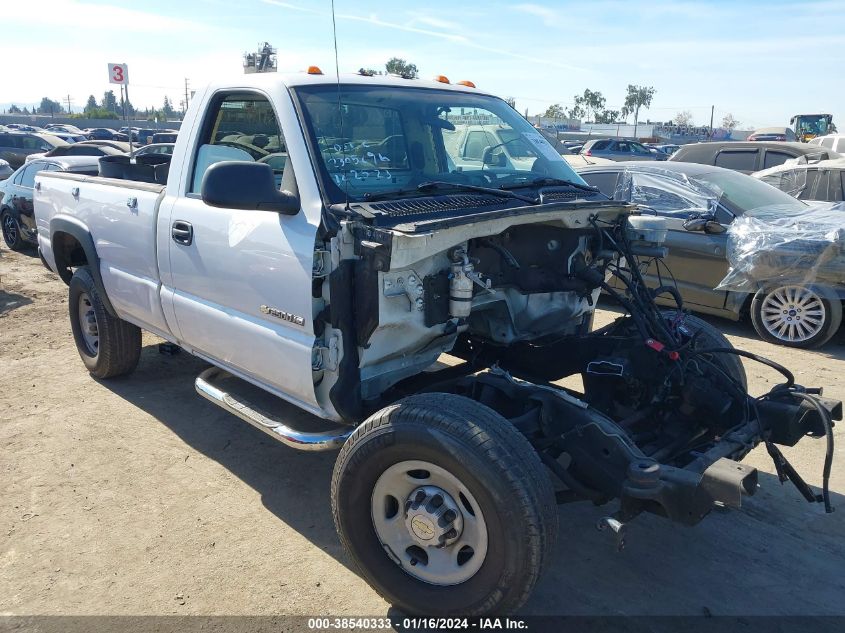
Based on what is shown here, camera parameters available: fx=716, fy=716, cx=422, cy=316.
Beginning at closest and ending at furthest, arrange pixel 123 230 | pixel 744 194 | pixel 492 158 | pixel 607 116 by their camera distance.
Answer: pixel 492 158 → pixel 123 230 → pixel 744 194 → pixel 607 116

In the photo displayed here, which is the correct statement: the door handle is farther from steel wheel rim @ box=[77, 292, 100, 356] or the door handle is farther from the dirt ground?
Result: steel wheel rim @ box=[77, 292, 100, 356]

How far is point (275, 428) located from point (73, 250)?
338 centimetres

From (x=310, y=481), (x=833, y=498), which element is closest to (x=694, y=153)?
(x=833, y=498)

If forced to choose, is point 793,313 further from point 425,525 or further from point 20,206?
point 20,206

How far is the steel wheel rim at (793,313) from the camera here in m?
6.78

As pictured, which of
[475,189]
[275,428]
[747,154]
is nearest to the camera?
[275,428]

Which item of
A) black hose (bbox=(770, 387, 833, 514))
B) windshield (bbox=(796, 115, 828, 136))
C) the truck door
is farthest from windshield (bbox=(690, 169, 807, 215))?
windshield (bbox=(796, 115, 828, 136))

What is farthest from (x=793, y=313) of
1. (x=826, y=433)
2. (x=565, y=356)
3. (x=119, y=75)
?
(x=119, y=75)

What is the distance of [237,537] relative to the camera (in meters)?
3.72

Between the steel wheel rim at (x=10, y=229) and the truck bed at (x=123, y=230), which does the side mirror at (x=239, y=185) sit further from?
the steel wheel rim at (x=10, y=229)

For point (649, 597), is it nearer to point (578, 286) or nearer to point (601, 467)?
Answer: point (601, 467)

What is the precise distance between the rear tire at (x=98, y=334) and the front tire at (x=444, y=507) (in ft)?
10.4

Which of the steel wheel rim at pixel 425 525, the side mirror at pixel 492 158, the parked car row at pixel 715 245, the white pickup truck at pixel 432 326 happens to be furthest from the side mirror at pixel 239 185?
the parked car row at pixel 715 245

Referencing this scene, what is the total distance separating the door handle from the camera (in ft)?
13.2
